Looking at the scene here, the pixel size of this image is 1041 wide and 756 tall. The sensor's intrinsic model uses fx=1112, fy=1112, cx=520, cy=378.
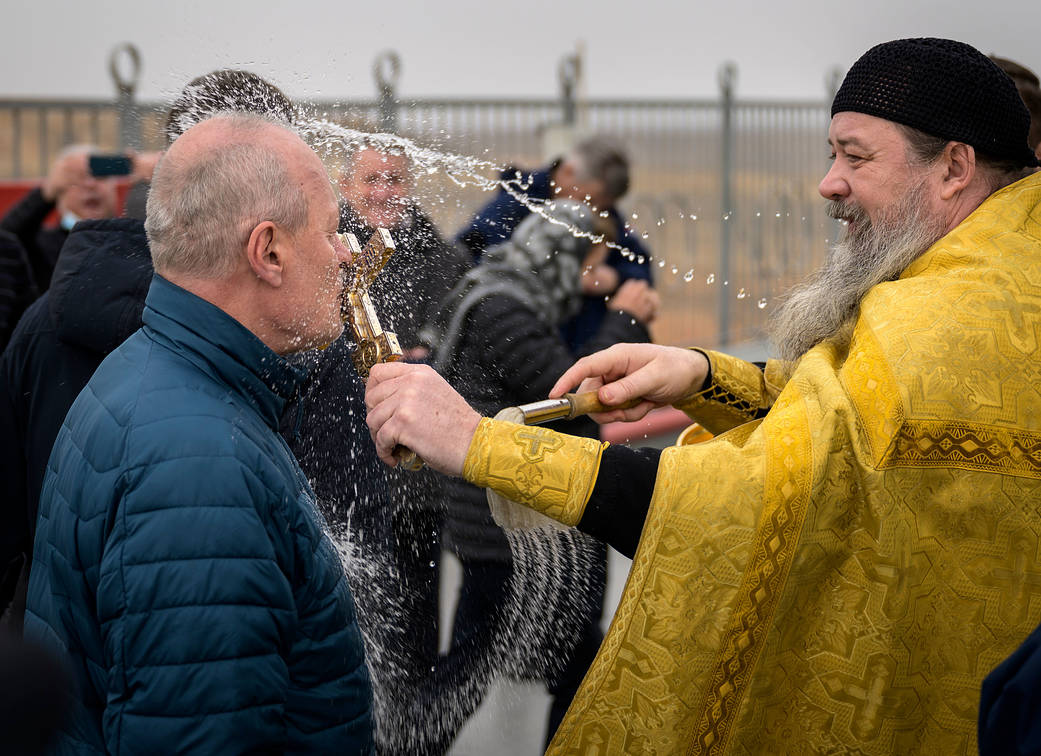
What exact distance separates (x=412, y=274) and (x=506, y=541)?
801 millimetres

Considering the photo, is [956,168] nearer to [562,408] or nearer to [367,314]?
[562,408]

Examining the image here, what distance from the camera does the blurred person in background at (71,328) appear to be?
2.39 m

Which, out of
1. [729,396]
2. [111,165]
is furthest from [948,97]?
[111,165]

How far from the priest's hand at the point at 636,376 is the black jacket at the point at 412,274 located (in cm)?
55

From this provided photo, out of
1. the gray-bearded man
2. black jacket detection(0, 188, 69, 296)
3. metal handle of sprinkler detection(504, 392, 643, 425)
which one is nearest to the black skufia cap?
the gray-bearded man

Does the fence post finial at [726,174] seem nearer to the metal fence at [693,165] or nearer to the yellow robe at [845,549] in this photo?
the metal fence at [693,165]

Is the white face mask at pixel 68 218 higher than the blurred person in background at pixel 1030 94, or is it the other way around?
the blurred person in background at pixel 1030 94

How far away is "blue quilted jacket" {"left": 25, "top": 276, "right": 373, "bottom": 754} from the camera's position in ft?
5.02

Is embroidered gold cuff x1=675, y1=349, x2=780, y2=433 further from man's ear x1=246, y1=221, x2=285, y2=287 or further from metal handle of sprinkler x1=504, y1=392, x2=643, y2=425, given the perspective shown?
man's ear x1=246, y1=221, x2=285, y2=287

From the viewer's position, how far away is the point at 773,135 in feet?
28.9

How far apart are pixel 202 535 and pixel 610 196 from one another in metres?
3.81

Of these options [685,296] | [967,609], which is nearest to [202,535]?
[967,609]

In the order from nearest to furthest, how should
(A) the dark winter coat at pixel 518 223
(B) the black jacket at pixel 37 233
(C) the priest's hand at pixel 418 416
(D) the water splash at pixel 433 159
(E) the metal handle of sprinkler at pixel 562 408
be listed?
(C) the priest's hand at pixel 418 416, (E) the metal handle of sprinkler at pixel 562 408, (D) the water splash at pixel 433 159, (A) the dark winter coat at pixel 518 223, (B) the black jacket at pixel 37 233

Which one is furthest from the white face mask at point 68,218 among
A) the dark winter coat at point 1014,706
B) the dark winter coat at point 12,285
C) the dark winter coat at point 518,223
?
the dark winter coat at point 1014,706
